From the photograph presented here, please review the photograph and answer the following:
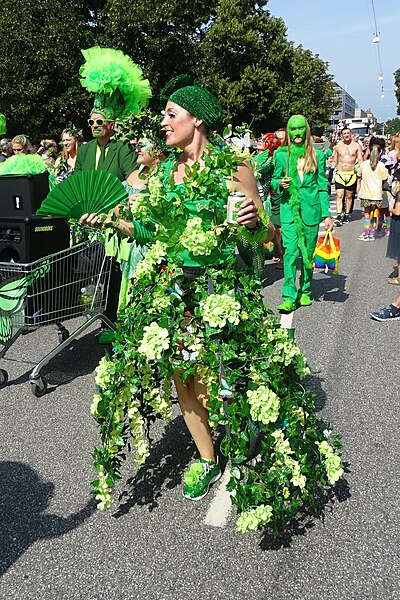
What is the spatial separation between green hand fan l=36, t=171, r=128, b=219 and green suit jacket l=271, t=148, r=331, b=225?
3.57m

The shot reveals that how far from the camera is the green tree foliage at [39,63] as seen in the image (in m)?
17.5

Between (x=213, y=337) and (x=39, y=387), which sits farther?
(x=39, y=387)

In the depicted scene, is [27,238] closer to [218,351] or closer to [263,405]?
[218,351]

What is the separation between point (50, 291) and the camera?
14.3 feet

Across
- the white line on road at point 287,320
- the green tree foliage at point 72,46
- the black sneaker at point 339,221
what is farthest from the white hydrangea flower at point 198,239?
the green tree foliage at point 72,46

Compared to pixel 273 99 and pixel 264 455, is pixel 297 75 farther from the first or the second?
pixel 264 455

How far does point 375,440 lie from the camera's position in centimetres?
354

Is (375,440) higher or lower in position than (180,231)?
lower

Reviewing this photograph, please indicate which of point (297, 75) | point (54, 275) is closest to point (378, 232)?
point (54, 275)

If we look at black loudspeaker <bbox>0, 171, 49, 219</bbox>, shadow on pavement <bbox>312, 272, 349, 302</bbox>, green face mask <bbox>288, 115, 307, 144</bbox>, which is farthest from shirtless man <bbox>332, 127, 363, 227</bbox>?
black loudspeaker <bbox>0, 171, 49, 219</bbox>

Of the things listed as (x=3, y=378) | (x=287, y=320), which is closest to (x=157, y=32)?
(x=287, y=320)

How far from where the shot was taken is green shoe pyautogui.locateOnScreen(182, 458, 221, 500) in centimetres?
297

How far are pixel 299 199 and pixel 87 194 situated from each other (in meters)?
3.71

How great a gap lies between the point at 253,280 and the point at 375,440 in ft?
5.06
